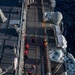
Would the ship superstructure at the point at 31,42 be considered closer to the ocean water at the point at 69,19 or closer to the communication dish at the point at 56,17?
the communication dish at the point at 56,17

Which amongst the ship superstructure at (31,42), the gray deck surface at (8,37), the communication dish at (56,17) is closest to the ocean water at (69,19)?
the ship superstructure at (31,42)

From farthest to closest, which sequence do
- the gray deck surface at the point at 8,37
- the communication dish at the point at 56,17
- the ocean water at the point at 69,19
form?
the ocean water at the point at 69,19 < the communication dish at the point at 56,17 < the gray deck surface at the point at 8,37

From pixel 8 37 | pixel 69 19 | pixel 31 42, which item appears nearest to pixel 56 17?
pixel 31 42

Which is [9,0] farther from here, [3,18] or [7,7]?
[3,18]

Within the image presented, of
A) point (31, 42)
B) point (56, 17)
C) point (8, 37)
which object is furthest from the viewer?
point (56, 17)

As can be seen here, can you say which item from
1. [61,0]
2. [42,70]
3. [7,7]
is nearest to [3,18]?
[7,7]

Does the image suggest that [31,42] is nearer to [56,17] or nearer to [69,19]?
[56,17]

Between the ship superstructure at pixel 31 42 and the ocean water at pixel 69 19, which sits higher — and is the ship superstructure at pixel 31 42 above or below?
above
